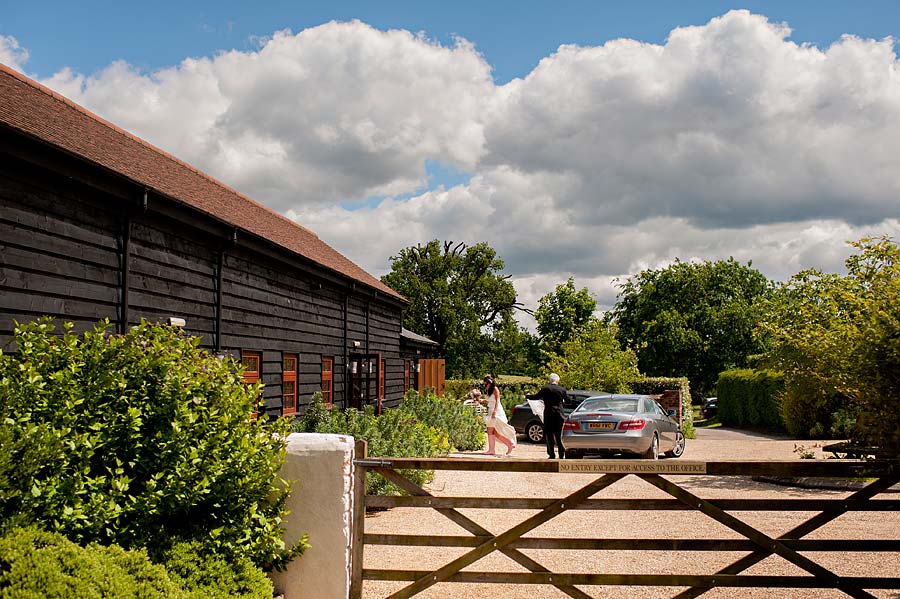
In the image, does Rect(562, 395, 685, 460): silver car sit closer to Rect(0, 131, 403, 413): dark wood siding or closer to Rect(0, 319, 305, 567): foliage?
Rect(0, 131, 403, 413): dark wood siding

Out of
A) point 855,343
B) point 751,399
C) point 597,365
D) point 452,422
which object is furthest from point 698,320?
point 855,343

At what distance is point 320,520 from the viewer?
211 inches

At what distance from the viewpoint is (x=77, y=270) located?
29.0 ft

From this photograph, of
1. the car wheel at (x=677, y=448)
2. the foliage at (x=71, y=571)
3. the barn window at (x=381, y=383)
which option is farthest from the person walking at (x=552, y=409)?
the foliage at (x=71, y=571)

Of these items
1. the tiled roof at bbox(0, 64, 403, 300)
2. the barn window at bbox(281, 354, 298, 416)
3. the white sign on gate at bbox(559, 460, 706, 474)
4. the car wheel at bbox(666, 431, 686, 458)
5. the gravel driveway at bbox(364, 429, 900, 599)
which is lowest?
the gravel driveway at bbox(364, 429, 900, 599)

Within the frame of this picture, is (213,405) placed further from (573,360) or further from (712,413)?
(712,413)

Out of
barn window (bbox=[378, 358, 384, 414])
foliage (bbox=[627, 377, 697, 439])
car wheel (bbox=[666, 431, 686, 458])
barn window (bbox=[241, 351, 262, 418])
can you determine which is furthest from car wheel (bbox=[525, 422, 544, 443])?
barn window (bbox=[241, 351, 262, 418])

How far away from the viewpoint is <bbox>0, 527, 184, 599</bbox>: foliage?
3.87 m

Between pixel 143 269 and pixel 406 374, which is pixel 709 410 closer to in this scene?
pixel 406 374

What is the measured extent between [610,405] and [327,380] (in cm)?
694

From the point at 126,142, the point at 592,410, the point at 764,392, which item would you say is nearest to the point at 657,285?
the point at 764,392

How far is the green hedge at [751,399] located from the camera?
29.2 m

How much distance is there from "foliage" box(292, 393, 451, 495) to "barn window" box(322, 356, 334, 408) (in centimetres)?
378

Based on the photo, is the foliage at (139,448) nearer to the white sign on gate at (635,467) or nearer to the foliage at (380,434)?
the white sign on gate at (635,467)
